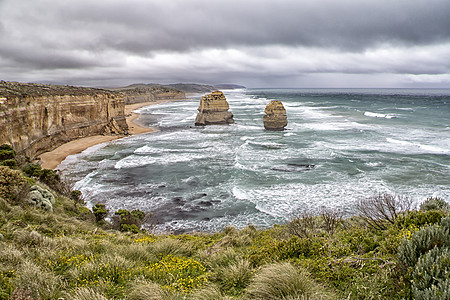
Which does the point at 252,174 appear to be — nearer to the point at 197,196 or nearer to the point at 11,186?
the point at 197,196

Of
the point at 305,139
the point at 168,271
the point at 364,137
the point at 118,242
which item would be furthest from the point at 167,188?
the point at 364,137

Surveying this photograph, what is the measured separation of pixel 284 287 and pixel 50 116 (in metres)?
44.2

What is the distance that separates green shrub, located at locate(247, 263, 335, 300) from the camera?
4.53 m

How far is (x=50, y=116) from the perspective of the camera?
3947 cm

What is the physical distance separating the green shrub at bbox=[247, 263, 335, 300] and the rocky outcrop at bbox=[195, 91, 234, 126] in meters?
59.0

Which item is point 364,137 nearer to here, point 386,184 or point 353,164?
point 353,164

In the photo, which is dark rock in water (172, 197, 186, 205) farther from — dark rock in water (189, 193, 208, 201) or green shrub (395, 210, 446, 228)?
green shrub (395, 210, 446, 228)

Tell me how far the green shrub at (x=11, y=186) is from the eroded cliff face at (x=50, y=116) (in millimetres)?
17392

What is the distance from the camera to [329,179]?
26.2 metres

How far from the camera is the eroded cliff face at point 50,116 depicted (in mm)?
29378

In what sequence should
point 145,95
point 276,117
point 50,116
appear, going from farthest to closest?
point 145,95, point 276,117, point 50,116

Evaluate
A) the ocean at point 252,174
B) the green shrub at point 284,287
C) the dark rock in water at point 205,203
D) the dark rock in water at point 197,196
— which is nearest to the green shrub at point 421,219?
the green shrub at point 284,287

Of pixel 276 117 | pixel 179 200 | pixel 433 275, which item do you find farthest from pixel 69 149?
pixel 433 275

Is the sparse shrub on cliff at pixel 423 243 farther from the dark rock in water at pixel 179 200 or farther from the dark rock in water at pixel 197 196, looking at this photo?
the dark rock in water at pixel 197 196
